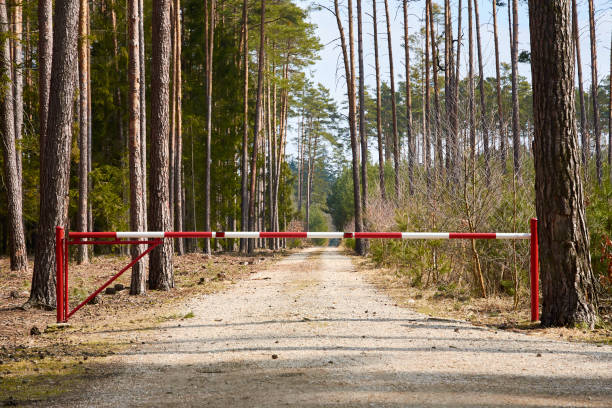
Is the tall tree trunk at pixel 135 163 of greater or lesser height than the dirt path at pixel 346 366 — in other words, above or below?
above

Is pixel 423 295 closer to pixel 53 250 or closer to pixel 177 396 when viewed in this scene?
pixel 53 250

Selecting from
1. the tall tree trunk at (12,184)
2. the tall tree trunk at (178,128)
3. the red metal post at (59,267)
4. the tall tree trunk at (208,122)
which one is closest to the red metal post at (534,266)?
the red metal post at (59,267)

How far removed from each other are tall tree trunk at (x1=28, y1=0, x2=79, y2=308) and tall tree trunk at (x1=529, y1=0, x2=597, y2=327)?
22.9ft

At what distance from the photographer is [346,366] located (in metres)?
5.05

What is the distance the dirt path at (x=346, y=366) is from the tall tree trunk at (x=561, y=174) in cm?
88

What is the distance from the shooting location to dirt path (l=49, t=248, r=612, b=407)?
159 inches

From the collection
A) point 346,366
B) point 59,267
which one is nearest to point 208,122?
Answer: point 59,267

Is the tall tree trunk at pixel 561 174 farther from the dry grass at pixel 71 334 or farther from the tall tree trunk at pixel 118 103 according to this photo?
the tall tree trunk at pixel 118 103

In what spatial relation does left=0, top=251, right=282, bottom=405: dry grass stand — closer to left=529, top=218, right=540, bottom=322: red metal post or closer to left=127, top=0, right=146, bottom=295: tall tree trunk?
left=127, top=0, right=146, bottom=295: tall tree trunk

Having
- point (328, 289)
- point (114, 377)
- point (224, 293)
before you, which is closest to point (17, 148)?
point (224, 293)

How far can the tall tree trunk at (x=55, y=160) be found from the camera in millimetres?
8625

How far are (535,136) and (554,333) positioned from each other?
7.91 ft

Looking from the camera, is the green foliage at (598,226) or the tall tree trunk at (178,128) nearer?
the green foliage at (598,226)

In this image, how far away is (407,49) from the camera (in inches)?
1140
